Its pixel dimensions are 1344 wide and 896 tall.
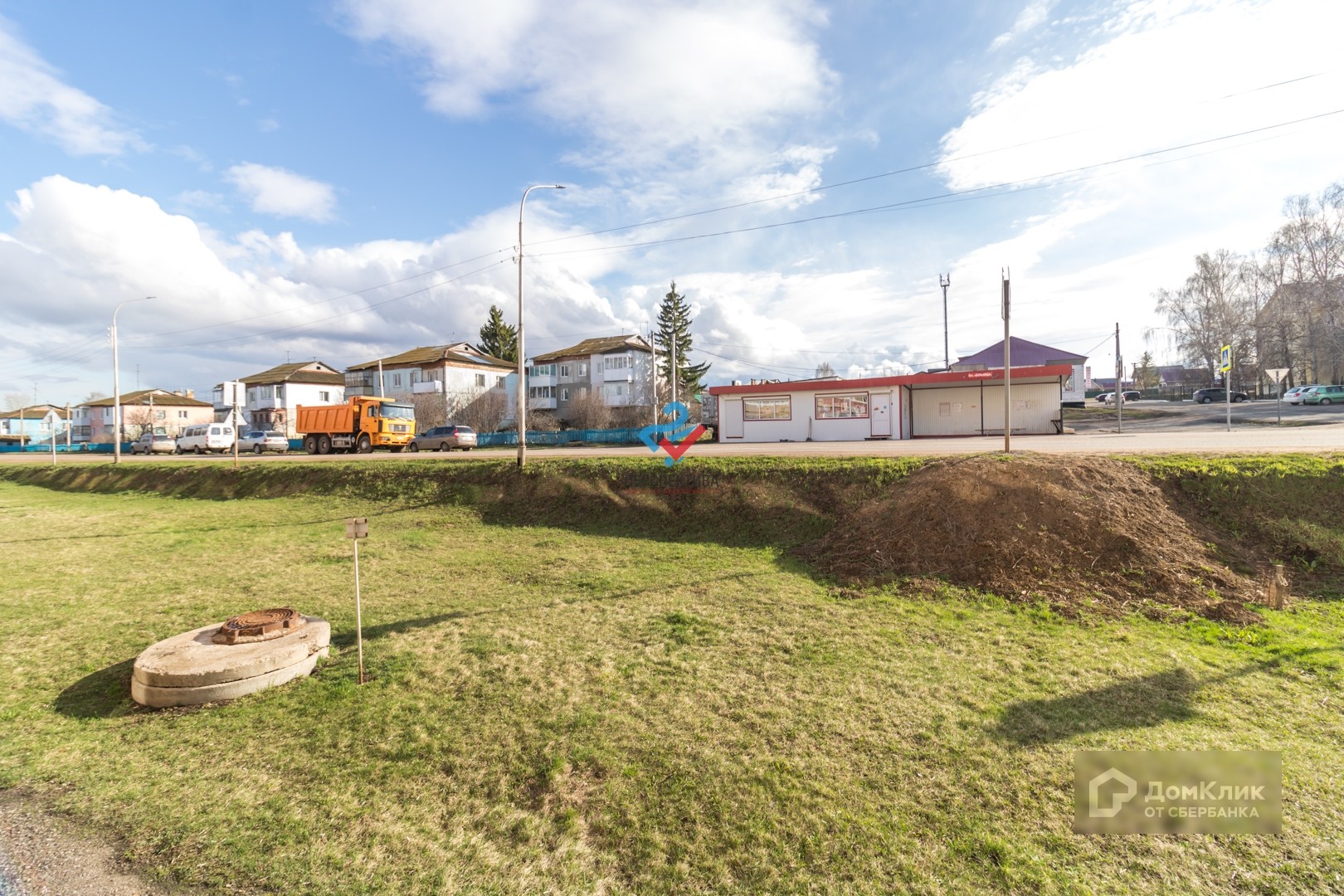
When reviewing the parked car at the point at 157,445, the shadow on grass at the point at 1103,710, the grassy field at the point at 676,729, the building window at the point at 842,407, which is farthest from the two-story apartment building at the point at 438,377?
the shadow on grass at the point at 1103,710

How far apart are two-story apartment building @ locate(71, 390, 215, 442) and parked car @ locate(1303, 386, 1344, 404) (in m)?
109

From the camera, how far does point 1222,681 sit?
530 centimetres

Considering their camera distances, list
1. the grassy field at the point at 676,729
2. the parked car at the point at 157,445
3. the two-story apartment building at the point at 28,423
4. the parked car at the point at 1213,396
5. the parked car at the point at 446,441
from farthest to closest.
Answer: the two-story apartment building at the point at 28,423
the parked car at the point at 1213,396
the parked car at the point at 157,445
the parked car at the point at 446,441
the grassy field at the point at 676,729

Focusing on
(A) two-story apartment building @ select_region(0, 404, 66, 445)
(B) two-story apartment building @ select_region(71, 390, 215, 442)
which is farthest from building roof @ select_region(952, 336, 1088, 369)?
(A) two-story apartment building @ select_region(0, 404, 66, 445)

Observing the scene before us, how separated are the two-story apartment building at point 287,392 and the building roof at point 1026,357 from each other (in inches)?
2644

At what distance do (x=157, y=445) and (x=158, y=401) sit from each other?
42657 millimetres

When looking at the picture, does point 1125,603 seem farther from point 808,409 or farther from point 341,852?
point 808,409

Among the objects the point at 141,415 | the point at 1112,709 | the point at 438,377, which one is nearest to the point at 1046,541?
the point at 1112,709

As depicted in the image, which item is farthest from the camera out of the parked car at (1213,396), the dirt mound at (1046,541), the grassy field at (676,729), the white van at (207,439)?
the parked car at (1213,396)

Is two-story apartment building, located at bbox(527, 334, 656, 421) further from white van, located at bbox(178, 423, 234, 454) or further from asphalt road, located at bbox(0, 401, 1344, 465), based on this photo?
white van, located at bbox(178, 423, 234, 454)

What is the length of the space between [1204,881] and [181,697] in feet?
26.1

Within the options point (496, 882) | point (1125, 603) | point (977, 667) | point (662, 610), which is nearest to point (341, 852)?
point (496, 882)

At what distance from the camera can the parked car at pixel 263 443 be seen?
129 feet

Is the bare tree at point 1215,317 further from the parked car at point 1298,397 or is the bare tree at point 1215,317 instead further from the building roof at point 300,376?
the building roof at point 300,376
